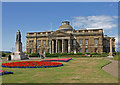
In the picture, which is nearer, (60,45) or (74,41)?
(74,41)

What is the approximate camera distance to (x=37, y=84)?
7785mm

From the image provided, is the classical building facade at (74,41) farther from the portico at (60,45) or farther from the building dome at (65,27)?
the building dome at (65,27)

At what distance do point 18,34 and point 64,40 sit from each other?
3380 centimetres

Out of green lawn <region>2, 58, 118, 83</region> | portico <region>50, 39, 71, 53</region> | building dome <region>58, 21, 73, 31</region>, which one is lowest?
green lawn <region>2, 58, 118, 83</region>

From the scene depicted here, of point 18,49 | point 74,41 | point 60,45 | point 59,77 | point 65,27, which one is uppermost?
point 65,27

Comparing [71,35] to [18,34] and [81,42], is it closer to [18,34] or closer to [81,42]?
[81,42]

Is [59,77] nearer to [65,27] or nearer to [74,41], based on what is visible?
[74,41]

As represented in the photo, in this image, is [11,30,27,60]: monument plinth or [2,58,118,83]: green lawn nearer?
[2,58,118,83]: green lawn

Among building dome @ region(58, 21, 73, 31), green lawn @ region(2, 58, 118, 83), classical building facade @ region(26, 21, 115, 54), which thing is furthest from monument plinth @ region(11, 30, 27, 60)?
building dome @ region(58, 21, 73, 31)

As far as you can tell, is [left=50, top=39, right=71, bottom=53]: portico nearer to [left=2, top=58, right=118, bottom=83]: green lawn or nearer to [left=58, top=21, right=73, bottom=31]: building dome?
[left=58, top=21, right=73, bottom=31]: building dome

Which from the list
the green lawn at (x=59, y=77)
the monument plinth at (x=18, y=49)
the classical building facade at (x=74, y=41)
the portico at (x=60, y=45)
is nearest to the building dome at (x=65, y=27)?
the classical building facade at (x=74, y=41)

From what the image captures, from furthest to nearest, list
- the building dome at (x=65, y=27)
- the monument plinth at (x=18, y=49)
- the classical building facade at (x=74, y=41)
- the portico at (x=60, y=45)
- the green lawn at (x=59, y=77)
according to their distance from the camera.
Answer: the building dome at (x=65, y=27), the portico at (x=60, y=45), the classical building facade at (x=74, y=41), the monument plinth at (x=18, y=49), the green lawn at (x=59, y=77)

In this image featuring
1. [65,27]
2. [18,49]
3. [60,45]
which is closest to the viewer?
[18,49]

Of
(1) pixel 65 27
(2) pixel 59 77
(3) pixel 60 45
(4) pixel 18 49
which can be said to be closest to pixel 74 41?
(3) pixel 60 45
